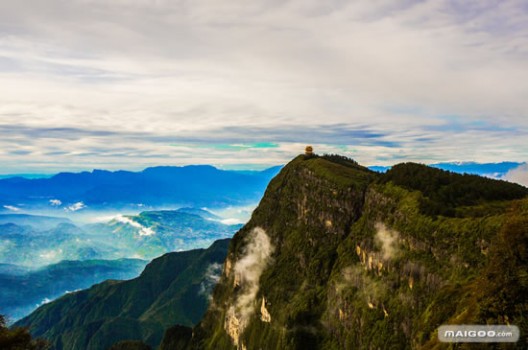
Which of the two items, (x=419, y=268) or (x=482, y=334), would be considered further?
(x=419, y=268)

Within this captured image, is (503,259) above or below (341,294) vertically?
above

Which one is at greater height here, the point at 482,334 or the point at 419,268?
the point at 482,334

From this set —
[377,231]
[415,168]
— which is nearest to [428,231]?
[377,231]

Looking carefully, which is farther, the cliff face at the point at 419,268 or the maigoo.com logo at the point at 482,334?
the cliff face at the point at 419,268

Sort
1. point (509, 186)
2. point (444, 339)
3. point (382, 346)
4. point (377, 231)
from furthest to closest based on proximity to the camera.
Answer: point (377, 231), point (509, 186), point (382, 346), point (444, 339)

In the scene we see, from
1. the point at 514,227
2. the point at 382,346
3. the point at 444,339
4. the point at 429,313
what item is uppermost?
the point at 514,227

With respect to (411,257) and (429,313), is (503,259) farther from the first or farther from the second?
(411,257)

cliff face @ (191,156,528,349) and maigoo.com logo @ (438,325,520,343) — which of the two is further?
cliff face @ (191,156,528,349)

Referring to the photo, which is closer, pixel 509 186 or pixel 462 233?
pixel 462 233
